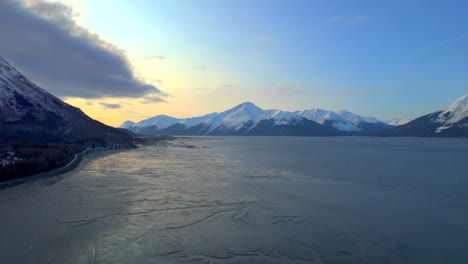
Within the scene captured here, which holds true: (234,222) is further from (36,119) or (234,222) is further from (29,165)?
(36,119)

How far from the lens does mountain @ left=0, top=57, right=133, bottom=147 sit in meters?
68.4

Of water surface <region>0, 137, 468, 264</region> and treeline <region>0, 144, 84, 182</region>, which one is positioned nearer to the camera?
water surface <region>0, 137, 468, 264</region>

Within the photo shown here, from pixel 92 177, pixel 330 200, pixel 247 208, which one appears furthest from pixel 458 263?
pixel 92 177

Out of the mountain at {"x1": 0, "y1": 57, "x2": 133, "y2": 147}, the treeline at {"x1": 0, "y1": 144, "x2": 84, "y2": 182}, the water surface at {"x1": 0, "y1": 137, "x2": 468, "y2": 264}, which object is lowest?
the water surface at {"x1": 0, "y1": 137, "x2": 468, "y2": 264}

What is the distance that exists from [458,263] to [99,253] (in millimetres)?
15672

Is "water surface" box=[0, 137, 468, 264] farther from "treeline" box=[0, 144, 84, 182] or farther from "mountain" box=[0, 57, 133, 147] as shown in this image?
"mountain" box=[0, 57, 133, 147]

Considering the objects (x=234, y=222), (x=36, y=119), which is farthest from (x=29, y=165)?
(x=36, y=119)

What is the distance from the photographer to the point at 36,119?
3081 inches

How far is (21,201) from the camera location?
2033cm

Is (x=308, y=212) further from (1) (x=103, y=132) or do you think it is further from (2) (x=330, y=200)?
(1) (x=103, y=132)

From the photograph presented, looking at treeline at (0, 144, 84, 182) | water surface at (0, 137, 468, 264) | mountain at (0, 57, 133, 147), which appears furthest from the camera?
mountain at (0, 57, 133, 147)

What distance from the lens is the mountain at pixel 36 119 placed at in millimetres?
68375

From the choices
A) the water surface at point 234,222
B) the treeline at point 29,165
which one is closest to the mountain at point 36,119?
the treeline at point 29,165

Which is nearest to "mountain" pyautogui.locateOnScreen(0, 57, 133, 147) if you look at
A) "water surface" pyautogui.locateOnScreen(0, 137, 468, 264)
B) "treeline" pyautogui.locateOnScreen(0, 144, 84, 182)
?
"treeline" pyautogui.locateOnScreen(0, 144, 84, 182)
